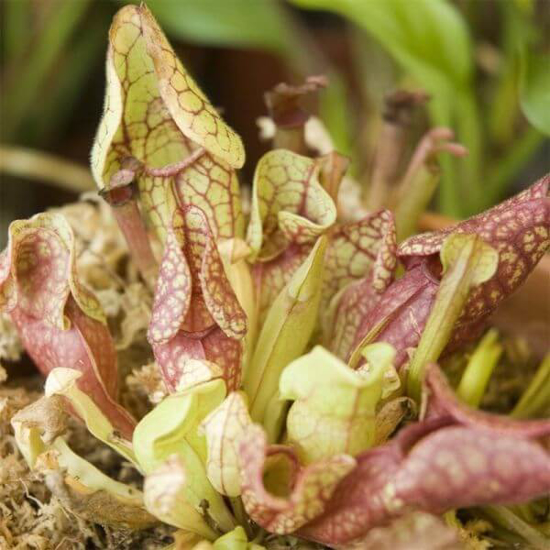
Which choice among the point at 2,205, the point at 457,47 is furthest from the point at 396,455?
the point at 2,205

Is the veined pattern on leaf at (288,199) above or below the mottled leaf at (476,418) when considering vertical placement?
above

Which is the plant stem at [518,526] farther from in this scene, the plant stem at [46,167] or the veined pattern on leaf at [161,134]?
the plant stem at [46,167]

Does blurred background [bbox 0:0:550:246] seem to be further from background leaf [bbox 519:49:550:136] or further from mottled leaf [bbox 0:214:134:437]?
mottled leaf [bbox 0:214:134:437]

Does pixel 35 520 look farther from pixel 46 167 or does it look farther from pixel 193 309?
pixel 46 167

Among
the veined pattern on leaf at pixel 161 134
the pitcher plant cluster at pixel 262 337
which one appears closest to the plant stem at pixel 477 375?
the pitcher plant cluster at pixel 262 337

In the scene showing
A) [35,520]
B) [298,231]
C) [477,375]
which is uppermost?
[298,231]

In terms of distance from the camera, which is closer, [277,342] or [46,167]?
[277,342]

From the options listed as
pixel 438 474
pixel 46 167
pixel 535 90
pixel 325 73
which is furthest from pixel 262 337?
pixel 325 73

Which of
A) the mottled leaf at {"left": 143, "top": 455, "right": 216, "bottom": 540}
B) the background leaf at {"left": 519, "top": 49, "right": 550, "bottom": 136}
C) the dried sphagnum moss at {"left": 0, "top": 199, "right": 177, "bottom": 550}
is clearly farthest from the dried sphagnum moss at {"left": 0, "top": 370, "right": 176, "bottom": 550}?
the background leaf at {"left": 519, "top": 49, "right": 550, "bottom": 136}
